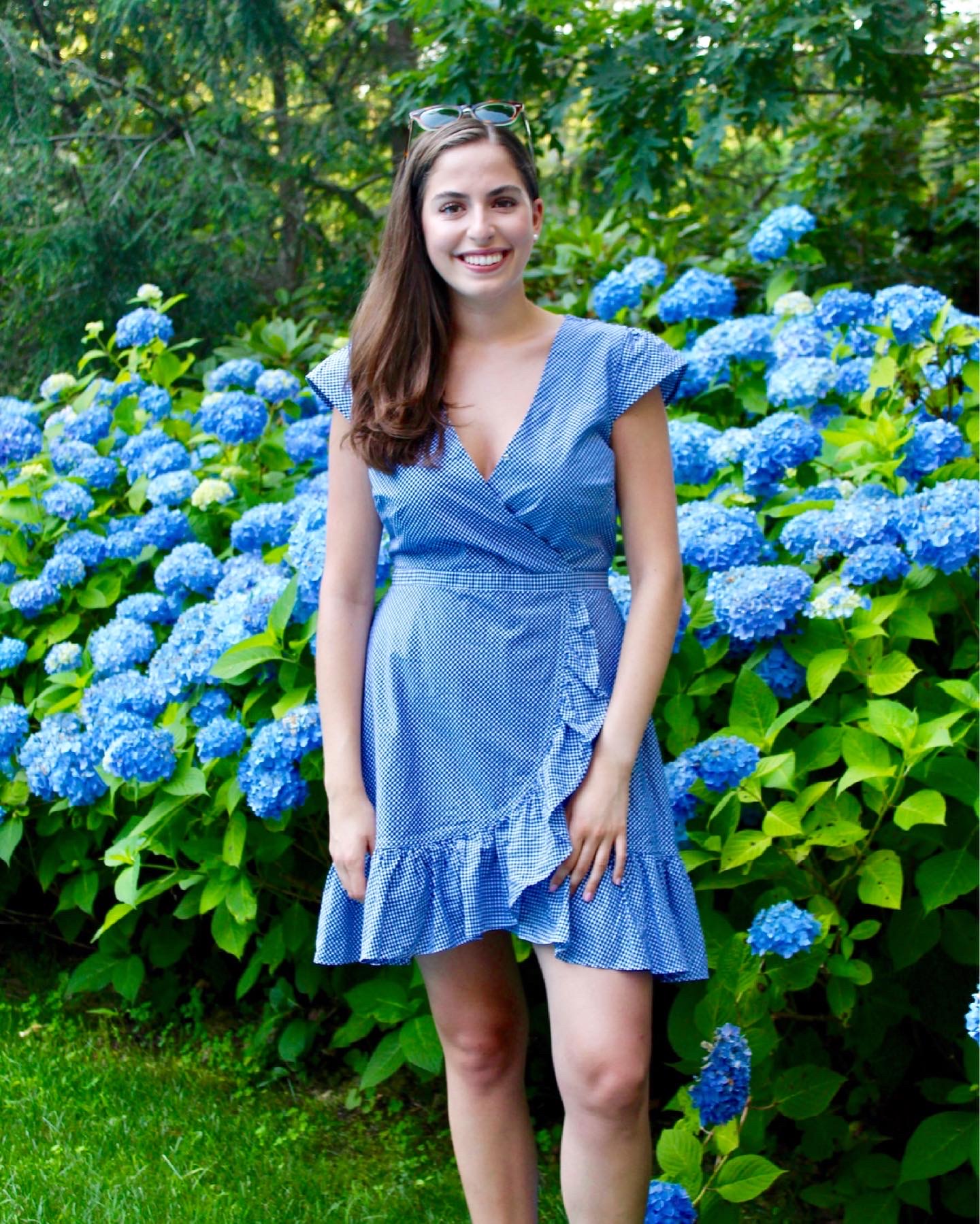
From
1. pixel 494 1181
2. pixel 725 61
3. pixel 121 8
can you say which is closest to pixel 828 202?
pixel 725 61

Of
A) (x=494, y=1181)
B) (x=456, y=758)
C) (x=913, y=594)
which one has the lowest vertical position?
(x=494, y=1181)

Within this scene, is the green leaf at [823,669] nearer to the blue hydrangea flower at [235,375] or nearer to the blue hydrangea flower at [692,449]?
the blue hydrangea flower at [692,449]

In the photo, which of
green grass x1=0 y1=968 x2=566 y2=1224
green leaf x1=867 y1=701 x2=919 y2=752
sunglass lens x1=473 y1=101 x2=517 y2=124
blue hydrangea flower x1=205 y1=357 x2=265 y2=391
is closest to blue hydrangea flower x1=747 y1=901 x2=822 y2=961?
green leaf x1=867 y1=701 x2=919 y2=752

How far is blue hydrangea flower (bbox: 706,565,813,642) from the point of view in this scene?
2.32 m

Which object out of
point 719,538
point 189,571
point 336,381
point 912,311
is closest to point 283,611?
point 189,571

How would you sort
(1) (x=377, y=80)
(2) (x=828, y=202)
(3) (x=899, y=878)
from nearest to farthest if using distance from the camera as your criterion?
(3) (x=899, y=878) < (2) (x=828, y=202) < (1) (x=377, y=80)

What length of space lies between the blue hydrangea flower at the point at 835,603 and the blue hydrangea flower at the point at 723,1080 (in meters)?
0.74

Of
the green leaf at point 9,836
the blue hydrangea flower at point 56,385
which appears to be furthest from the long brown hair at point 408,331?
the blue hydrangea flower at point 56,385

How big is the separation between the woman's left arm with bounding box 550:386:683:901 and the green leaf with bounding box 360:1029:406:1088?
1.03 m

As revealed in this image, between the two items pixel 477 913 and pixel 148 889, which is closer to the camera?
pixel 477 913

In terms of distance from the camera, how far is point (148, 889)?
8.70ft

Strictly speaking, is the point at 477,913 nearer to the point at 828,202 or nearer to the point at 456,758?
the point at 456,758

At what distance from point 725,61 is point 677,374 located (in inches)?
103

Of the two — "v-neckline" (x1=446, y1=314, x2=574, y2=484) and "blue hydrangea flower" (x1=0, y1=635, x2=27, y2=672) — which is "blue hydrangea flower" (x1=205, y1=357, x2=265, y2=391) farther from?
"v-neckline" (x1=446, y1=314, x2=574, y2=484)
